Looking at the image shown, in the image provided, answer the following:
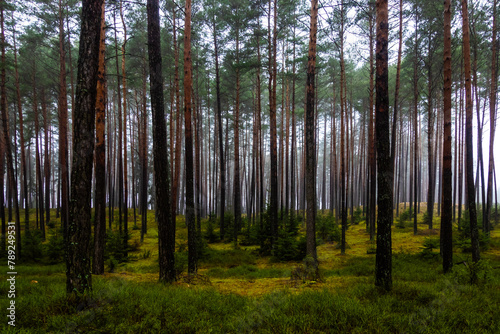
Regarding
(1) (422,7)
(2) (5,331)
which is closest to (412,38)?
(1) (422,7)

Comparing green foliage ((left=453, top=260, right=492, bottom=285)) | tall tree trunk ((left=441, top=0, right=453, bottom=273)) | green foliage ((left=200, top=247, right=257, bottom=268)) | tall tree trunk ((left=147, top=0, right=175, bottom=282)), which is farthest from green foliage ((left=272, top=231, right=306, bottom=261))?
green foliage ((left=453, top=260, right=492, bottom=285))

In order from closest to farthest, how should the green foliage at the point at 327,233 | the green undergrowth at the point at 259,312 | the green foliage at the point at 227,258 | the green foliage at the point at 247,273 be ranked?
the green undergrowth at the point at 259,312 < the green foliage at the point at 247,273 < the green foliage at the point at 227,258 < the green foliage at the point at 327,233

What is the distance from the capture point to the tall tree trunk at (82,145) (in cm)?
457

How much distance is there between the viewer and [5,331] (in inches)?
144

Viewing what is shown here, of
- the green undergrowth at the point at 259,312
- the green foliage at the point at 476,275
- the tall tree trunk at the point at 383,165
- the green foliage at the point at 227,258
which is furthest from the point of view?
the green foliage at the point at 227,258

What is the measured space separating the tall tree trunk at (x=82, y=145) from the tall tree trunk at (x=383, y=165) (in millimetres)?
5909

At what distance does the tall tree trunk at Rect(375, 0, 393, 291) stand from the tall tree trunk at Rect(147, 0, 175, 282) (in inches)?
214

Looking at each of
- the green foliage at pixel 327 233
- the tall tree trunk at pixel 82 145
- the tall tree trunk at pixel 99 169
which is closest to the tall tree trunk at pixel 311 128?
the tall tree trunk at pixel 82 145

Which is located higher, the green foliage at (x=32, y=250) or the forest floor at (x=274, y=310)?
the forest floor at (x=274, y=310)

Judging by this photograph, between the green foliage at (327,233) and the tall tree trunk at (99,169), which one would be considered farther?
the green foliage at (327,233)

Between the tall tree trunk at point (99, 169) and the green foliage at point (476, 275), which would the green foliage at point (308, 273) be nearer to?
the green foliage at point (476, 275)

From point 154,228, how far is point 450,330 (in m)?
20.5

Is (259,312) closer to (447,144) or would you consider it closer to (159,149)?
(159,149)

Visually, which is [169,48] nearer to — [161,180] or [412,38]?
[161,180]
